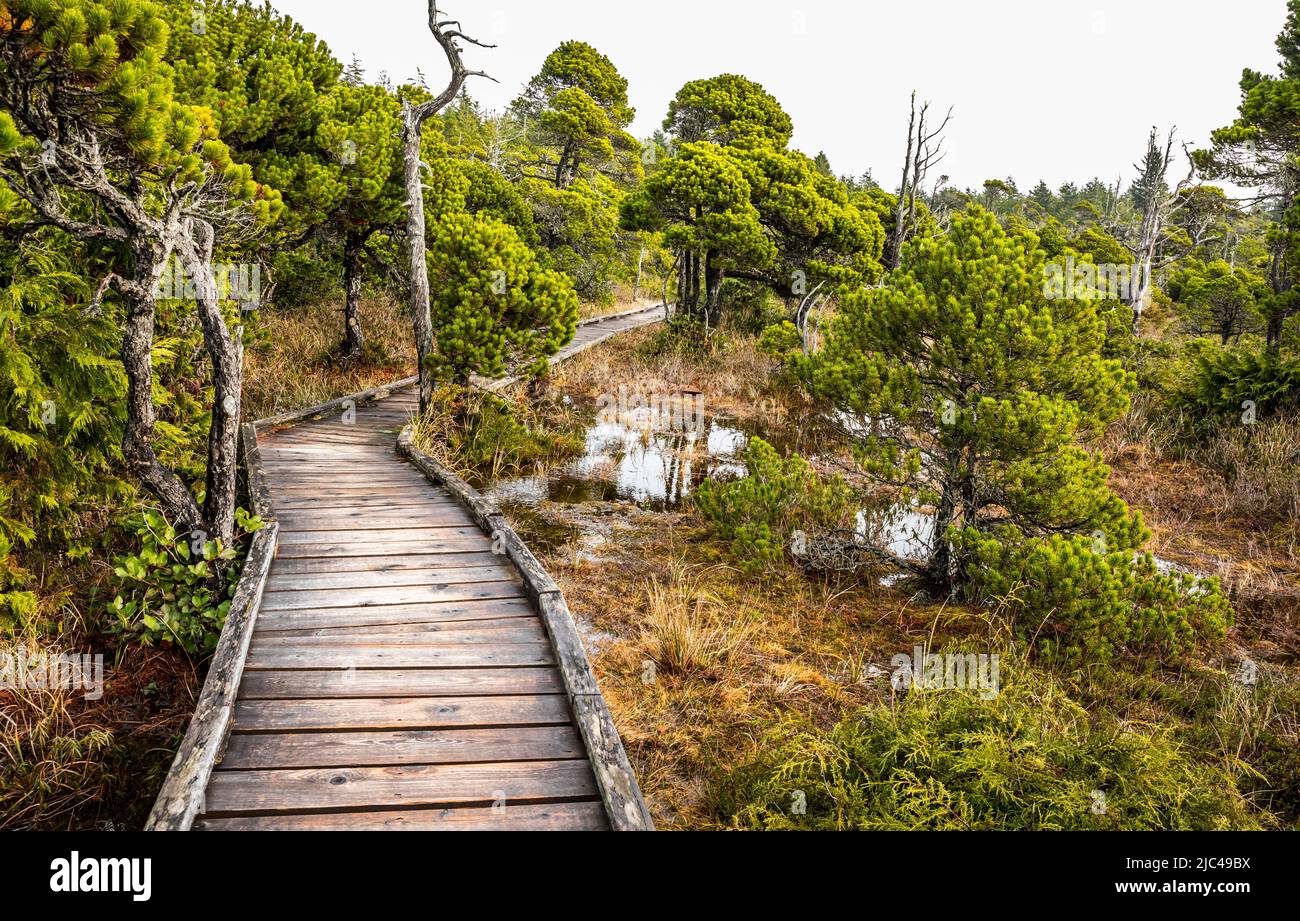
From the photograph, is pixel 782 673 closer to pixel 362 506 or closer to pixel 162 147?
pixel 362 506

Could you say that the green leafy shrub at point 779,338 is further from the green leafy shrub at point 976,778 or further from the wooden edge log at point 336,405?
the green leafy shrub at point 976,778

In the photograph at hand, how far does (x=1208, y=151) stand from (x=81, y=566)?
1854 cm

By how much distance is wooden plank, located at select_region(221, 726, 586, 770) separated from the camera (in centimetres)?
328

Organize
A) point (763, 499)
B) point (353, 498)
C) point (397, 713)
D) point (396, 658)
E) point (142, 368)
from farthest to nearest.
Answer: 1. point (763, 499)
2. point (353, 498)
3. point (142, 368)
4. point (396, 658)
5. point (397, 713)

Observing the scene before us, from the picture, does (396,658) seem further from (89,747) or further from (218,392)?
(218,392)

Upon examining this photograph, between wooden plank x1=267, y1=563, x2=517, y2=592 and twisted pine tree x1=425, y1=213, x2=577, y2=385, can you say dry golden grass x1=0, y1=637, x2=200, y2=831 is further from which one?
twisted pine tree x1=425, y1=213, x2=577, y2=385

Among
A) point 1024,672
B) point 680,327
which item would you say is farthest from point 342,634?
point 680,327

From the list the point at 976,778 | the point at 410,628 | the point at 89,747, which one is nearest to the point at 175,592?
the point at 89,747

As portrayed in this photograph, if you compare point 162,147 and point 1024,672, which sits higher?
point 162,147

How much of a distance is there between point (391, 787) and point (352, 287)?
39.4 ft

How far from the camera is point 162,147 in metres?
3.79

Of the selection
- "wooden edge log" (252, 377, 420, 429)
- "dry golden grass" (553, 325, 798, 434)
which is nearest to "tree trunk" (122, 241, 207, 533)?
"wooden edge log" (252, 377, 420, 429)

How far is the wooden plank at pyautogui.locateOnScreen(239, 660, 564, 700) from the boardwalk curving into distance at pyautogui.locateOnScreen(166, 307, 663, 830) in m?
0.01

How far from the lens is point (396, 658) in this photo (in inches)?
165
